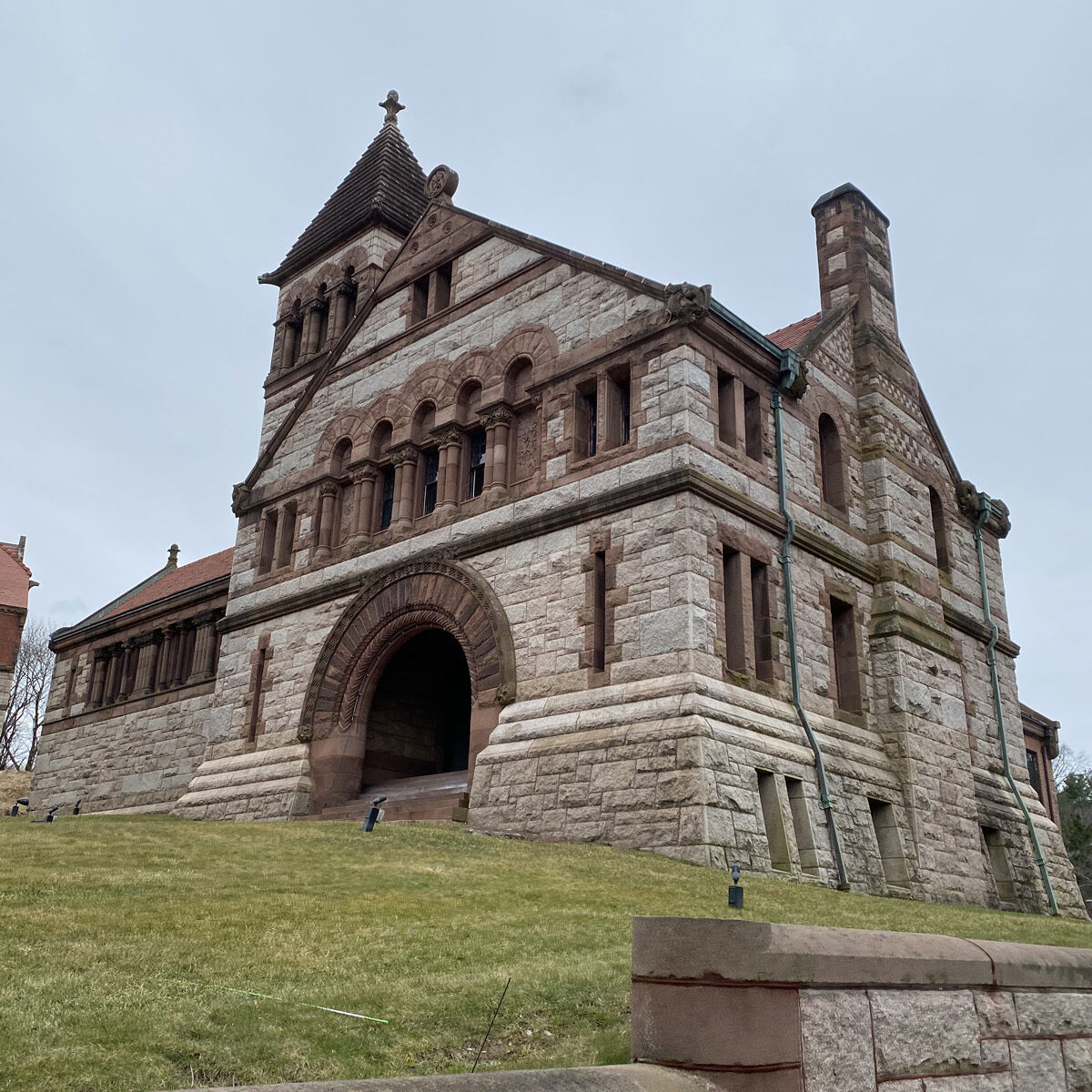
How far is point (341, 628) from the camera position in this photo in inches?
786

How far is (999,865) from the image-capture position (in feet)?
61.4

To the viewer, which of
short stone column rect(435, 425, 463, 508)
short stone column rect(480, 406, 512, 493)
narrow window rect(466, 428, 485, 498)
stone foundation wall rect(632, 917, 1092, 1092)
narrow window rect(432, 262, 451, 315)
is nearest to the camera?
stone foundation wall rect(632, 917, 1092, 1092)

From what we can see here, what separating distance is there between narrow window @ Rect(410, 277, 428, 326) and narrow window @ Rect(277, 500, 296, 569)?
4.35 meters

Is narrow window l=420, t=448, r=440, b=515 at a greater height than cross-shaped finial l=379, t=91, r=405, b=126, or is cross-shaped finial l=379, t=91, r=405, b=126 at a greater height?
cross-shaped finial l=379, t=91, r=405, b=126

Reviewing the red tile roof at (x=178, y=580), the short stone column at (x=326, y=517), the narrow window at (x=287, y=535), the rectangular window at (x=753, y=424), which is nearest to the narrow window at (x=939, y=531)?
the rectangular window at (x=753, y=424)

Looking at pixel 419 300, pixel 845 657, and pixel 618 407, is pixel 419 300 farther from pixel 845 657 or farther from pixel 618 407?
pixel 845 657

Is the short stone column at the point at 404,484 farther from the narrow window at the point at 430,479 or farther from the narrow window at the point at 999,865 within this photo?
the narrow window at the point at 999,865

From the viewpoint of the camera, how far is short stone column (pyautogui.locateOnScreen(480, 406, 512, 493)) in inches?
733

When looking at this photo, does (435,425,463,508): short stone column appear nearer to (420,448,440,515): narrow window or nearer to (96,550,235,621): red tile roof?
(420,448,440,515): narrow window

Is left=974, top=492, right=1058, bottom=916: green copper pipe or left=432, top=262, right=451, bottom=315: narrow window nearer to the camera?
left=974, top=492, right=1058, bottom=916: green copper pipe

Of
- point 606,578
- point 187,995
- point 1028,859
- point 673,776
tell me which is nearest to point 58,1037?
point 187,995

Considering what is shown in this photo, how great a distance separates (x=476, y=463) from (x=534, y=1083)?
53.3 feet

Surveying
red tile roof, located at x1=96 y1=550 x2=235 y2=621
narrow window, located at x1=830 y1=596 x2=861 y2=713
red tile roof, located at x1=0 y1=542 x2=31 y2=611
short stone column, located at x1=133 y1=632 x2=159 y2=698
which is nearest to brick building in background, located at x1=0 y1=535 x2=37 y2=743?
red tile roof, located at x1=0 y1=542 x2=31 y2=611

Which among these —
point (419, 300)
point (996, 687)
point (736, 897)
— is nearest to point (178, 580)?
point (419, 300)
